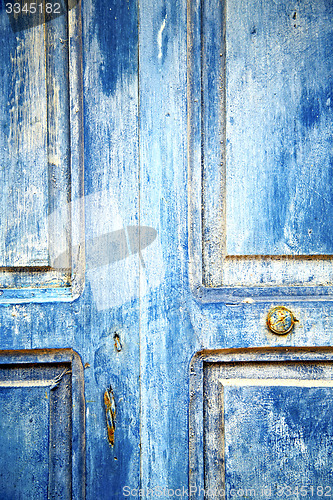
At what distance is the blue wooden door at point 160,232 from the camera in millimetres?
867

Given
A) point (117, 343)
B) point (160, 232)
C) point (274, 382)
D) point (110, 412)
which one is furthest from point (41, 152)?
point (274, 382)

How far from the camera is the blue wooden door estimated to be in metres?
0.87

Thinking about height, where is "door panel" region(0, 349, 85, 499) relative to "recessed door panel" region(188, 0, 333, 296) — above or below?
below

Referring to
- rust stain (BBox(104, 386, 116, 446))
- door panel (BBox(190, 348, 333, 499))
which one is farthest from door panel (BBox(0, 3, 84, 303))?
door panel (BBox(190, 348, 333, 499))

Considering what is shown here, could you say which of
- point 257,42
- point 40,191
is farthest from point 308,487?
point 257,42

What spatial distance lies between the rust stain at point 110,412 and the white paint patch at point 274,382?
265mm

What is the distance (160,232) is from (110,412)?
17.3 inches

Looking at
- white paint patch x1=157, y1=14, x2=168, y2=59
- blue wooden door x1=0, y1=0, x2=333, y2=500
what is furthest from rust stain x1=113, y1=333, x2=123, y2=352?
white paint patch x1=157, y1=14, x2=168, y2=59

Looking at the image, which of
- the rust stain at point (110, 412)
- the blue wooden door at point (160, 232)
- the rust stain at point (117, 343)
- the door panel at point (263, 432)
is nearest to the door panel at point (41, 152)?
the blue wooden door at point (160, 232)

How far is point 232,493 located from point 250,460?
9cm

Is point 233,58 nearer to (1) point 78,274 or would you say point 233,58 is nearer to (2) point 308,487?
(1) point 78,274

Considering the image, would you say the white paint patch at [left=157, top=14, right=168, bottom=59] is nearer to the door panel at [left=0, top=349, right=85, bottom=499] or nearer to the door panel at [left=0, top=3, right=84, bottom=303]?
the door panel at [left=0, top=3, right=84, bottom=303]

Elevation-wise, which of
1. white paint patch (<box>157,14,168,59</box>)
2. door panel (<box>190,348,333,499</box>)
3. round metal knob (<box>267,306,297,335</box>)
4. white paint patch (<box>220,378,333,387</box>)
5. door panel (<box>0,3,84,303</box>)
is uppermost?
white paint patch (<box>157,14,168,59</box>)

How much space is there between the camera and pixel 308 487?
34.4 inches
